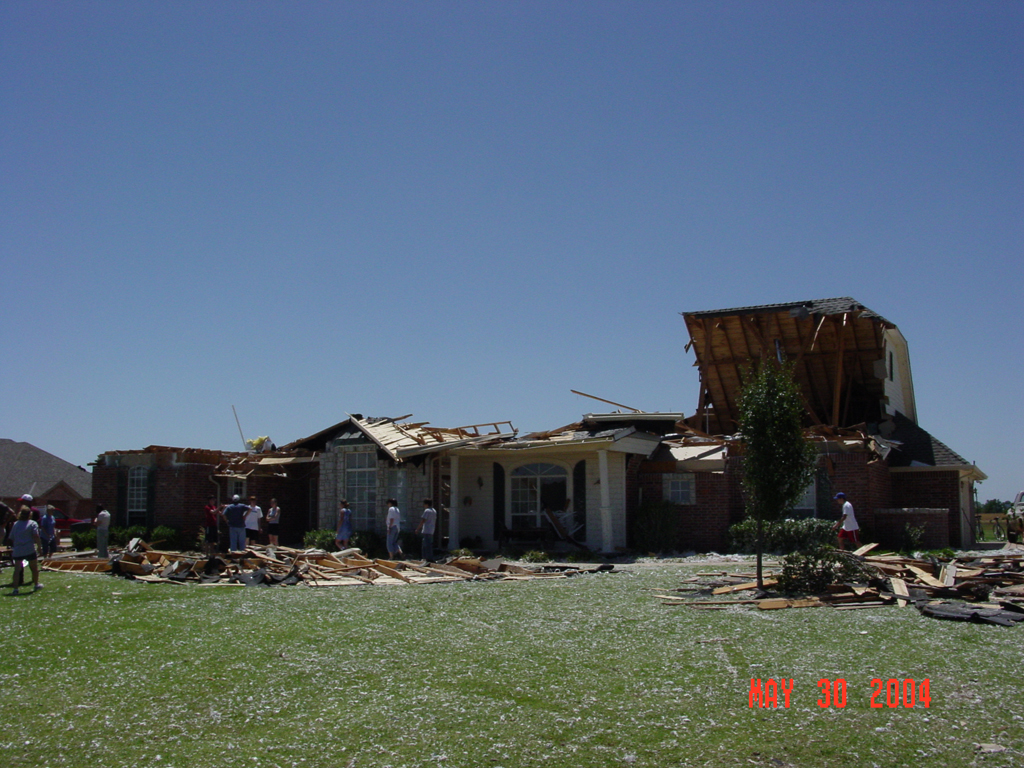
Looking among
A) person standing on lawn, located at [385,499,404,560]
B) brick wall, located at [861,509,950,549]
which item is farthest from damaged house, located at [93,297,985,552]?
person standing on lawn, located at [385,499,404,560]

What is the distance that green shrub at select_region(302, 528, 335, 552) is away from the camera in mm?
23094

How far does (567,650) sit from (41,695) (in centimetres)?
508

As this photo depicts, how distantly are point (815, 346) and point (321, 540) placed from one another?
640 inches

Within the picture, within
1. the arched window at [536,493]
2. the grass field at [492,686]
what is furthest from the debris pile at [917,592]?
the arched window at [536,493]

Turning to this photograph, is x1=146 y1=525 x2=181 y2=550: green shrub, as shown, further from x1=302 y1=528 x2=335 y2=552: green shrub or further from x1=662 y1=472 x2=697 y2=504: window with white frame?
x1=662 y1=472 x2=697 y2=504: window with white frame

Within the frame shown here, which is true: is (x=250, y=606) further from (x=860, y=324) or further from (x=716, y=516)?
(x=860, y=324)

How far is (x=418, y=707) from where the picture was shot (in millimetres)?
7379

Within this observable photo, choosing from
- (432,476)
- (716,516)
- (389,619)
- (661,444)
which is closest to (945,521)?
(716,516)

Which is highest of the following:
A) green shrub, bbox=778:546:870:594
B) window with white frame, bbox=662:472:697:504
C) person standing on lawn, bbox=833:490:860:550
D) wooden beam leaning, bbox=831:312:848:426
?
wooden beam leaning, bbox=831:312:848:426

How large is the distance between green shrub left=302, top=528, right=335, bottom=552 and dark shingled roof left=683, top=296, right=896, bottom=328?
13.6 meters

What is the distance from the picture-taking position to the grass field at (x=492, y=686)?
250 inches

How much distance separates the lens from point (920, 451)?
25.2 meters

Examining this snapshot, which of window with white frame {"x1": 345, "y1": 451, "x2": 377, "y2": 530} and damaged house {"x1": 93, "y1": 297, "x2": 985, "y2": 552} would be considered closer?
damaged house {"x1": 93, "y1": 297, "x2": 985, "y2": 552}

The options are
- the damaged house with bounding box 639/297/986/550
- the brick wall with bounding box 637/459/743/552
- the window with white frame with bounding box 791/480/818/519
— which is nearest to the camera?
the damaged house with bounding box 639/297/986/550
